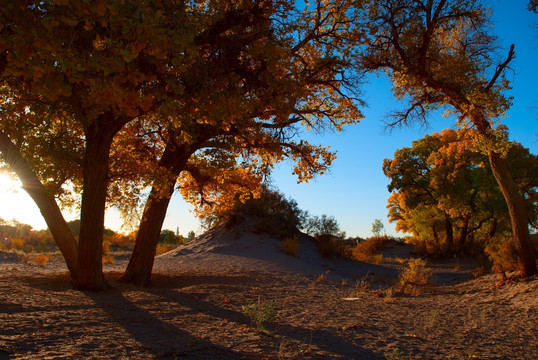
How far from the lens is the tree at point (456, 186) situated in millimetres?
22234

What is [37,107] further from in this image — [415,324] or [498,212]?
[498,212]

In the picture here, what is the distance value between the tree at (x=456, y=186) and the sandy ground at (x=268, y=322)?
1245 cm

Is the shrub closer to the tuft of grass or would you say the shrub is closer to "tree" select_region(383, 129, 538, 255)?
"tree" select_region(383, 129, 538, 255)

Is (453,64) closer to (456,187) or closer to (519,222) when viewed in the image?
(519,222)

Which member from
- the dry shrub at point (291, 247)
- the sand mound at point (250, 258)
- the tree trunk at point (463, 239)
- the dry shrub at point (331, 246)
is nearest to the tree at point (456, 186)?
the tree trunk at point (463, 239)

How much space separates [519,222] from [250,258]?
30.8ft

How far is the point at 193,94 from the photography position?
6801mm

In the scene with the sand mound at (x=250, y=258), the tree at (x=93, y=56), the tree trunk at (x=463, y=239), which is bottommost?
the sand mound at (x=250, y=258)

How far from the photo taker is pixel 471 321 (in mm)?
6094

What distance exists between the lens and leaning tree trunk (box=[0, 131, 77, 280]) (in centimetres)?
799

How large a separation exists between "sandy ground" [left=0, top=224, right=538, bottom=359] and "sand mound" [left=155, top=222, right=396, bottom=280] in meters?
3.21

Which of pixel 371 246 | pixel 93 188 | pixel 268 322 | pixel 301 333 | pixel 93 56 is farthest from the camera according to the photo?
pixel 371 246

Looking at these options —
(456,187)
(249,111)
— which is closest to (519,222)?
(249,111)

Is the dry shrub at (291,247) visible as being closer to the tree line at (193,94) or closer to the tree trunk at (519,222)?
the tree line at (193,94)
